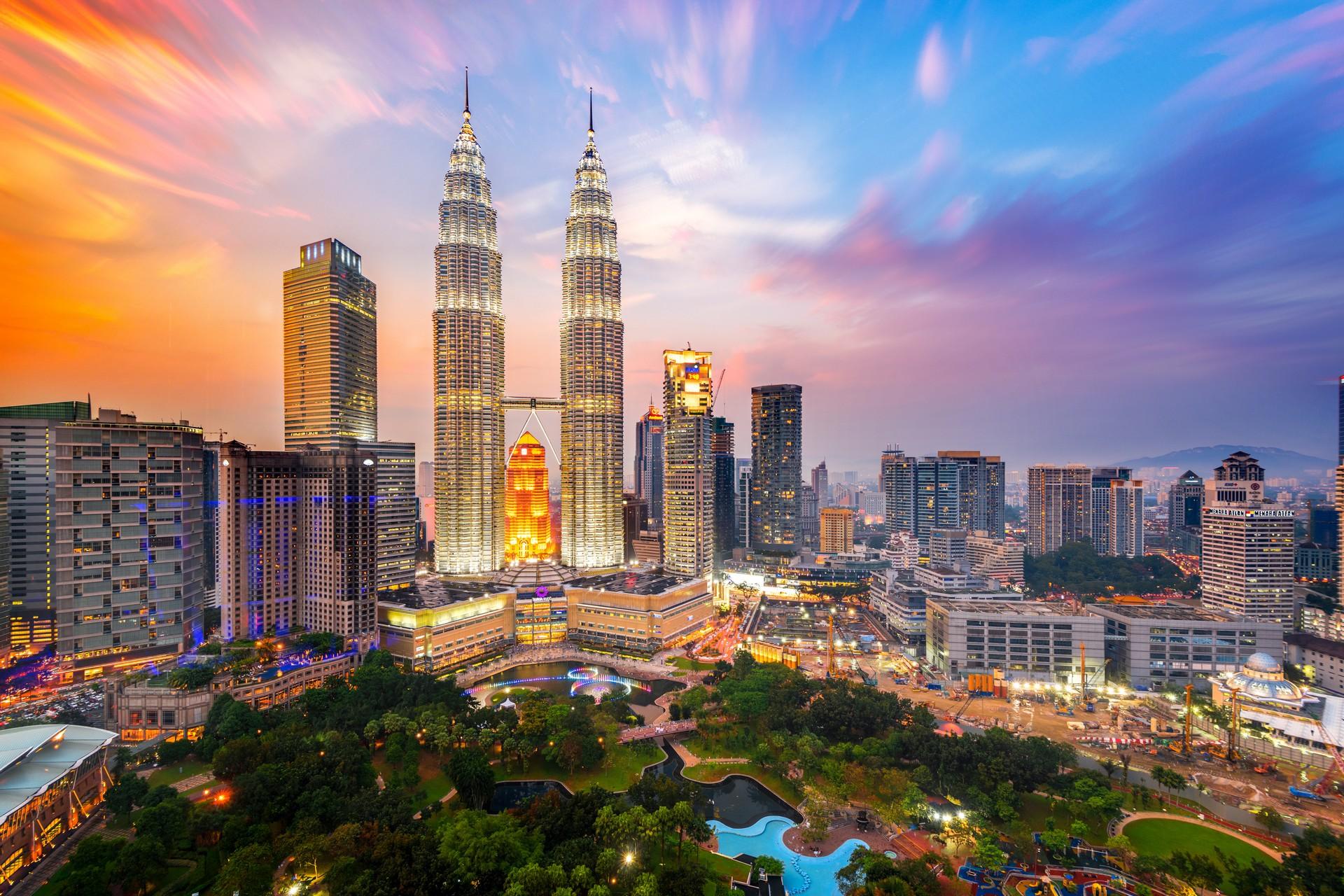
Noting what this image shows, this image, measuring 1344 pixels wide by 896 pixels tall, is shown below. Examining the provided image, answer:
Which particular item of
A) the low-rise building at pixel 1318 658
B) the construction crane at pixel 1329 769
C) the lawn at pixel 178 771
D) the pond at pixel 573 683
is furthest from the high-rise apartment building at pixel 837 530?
the lawn at pixel 178 771

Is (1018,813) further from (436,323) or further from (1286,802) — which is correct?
(436,323)

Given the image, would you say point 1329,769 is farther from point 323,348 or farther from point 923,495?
point 323,348

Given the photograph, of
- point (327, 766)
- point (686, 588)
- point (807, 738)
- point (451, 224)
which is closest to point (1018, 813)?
point (807, 738)

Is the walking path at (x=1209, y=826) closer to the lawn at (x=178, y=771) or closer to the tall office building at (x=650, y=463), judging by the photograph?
the lawn at (x=178, y=771)

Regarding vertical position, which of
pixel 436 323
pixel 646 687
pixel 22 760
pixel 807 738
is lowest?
pixel 646 687

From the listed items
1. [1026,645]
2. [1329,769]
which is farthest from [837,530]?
[1329,769]

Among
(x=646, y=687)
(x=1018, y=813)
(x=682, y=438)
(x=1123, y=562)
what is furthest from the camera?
(x=1123, y=562)
